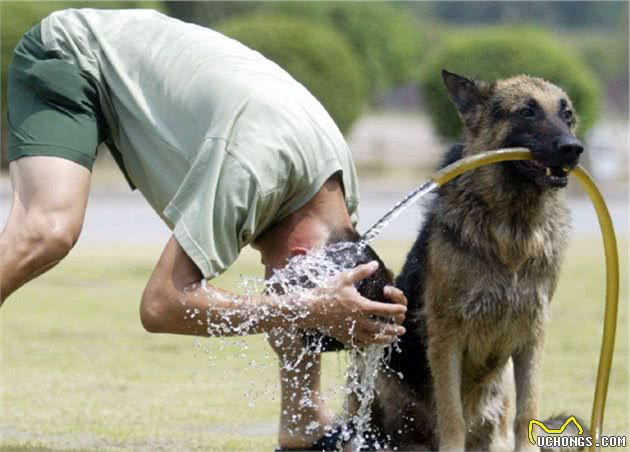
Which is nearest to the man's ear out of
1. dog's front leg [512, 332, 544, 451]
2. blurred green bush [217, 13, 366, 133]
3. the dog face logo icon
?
dog's front leg [512, 332, 544, 451]

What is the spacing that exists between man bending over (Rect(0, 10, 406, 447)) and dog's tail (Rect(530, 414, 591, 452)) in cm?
126

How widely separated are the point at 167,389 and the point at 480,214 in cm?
270

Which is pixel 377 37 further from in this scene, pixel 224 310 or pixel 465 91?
pixel 224 310

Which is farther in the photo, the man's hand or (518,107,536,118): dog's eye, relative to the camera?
(518,107,536,118): dog's eye

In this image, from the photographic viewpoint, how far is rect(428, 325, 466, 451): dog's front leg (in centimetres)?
630

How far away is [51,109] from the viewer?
575cm

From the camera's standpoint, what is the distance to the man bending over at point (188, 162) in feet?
17.0

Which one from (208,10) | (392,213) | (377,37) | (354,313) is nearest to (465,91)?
(392,213)

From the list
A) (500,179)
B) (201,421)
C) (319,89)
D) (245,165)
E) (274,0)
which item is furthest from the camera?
(274,0)

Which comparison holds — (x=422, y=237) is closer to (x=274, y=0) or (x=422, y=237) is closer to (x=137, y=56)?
(x=137, y=56)

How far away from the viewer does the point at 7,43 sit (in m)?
24.1

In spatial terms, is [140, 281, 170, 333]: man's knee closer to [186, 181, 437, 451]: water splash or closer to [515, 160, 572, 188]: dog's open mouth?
[186, 181, 437, 451]: water splash

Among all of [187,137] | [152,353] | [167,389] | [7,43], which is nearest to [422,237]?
[187,137]
